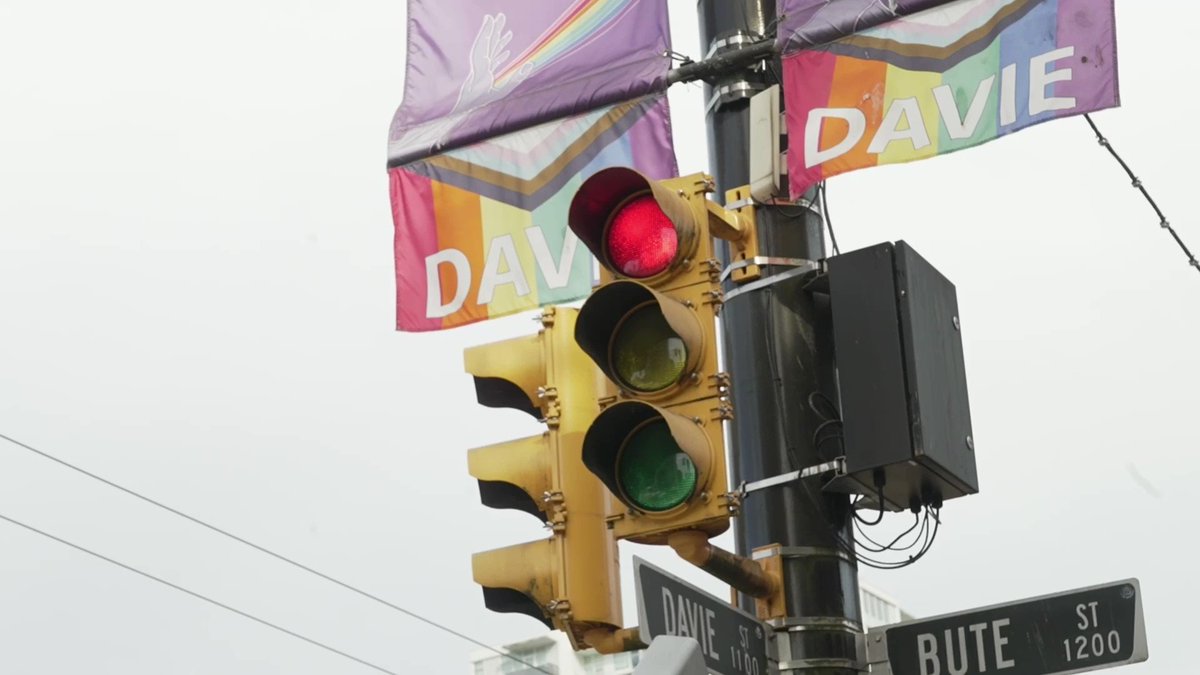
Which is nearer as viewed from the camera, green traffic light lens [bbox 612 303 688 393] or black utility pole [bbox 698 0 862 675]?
green traffic light lens [bbox 612 303 688 393]

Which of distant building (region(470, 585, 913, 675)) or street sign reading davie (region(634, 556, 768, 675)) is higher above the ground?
distant building (region(470, 585, 913, 675))

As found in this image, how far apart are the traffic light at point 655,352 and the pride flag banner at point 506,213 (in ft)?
8.68

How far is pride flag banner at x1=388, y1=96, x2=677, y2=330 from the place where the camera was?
28.6 feet

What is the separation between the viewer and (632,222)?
5.93 m

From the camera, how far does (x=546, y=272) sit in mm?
8742

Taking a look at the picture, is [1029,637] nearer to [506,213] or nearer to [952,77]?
[952,77]

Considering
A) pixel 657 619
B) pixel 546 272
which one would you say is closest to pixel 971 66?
pixel 546 272

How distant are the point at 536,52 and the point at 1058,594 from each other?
14.5 ft

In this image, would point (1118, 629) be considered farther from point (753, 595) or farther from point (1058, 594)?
point (753, 595)

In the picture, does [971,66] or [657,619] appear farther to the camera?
[971,66]

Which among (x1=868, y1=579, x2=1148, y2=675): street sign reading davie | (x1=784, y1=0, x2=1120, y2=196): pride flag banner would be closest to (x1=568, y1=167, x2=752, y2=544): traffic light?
(x1=868, y1=579, x2=1148, y2=675): street sign reading davie

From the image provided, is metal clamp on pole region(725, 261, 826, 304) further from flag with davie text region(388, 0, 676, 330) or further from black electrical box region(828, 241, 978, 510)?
flag with davie text region(388, 0, 676, 330)

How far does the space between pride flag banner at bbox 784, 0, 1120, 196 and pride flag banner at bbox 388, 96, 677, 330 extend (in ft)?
4.06

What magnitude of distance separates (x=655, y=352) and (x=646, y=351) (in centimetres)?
3
